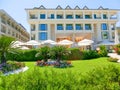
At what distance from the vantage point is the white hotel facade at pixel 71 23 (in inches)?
1984

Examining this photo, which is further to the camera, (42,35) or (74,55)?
(42,35)

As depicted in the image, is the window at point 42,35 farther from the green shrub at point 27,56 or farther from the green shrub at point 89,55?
the green shrub at point 89,55

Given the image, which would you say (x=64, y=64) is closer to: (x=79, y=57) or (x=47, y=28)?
(x=79, y=57)

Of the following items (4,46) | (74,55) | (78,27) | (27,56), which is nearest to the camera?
(4,46)

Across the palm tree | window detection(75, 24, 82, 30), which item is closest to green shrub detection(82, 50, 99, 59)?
the palm tree

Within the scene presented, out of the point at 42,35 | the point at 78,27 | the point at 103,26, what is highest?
the point at 103,26

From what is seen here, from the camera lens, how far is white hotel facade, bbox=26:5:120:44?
165 ft

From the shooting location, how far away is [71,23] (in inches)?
2035

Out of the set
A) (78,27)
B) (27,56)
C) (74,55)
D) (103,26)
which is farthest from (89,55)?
(103,26)

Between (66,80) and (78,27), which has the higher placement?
(78,27)

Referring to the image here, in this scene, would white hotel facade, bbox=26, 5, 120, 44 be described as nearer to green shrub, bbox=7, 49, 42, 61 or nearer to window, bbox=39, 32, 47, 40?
window, bbox=39, 32, 47, 40

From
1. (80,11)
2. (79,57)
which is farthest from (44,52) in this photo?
(80,11)

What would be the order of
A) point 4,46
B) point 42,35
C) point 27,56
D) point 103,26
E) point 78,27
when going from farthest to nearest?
point 103,26 < point 78,27 < point 42,35 < point 27,56 < point 4,46

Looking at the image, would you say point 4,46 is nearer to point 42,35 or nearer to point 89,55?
point 89,55
